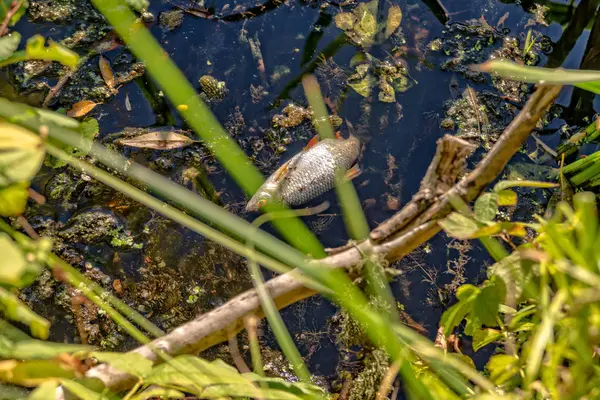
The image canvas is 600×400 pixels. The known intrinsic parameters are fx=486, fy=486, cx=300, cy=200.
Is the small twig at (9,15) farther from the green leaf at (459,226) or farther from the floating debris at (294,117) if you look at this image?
the floating debris at (294,117)

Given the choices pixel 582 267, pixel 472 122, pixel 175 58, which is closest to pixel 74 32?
pixel 175 58

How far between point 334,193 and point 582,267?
1902 millimetres

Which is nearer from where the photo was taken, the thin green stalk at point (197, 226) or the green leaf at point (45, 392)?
the green leaf at point (45, 392)

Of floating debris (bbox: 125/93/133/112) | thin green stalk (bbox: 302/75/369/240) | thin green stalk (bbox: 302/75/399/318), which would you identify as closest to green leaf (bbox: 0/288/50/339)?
thin green stalk (bbox: 302/75/399/318)

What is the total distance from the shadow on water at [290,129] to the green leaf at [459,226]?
158 cm

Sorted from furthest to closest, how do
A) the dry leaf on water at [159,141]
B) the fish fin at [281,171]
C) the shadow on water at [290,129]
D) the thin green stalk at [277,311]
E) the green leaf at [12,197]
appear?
the dry leaf on water at [159,141], the fish fin at [281,171], the shadow on water at [290,129], the thin green stalk at [277,311], the green leaf at [12,197]

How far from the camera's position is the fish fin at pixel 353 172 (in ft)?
A: 9.43

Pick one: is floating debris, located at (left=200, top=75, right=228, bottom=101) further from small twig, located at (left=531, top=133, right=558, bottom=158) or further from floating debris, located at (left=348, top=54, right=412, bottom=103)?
small twig, located at (left=531, top=133, right=558, bottom=158)

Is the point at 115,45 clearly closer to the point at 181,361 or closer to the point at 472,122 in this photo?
the point at 472,122

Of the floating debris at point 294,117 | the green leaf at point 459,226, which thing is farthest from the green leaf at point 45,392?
the floating debris at point 294,117

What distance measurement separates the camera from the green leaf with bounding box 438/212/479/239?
1.11 m

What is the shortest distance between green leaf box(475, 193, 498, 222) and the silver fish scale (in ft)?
5.37

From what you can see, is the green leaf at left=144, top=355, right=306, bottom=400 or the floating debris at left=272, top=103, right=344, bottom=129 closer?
the green leaf at left=144, top=355, right=306, bottom=400

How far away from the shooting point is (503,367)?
132cm
